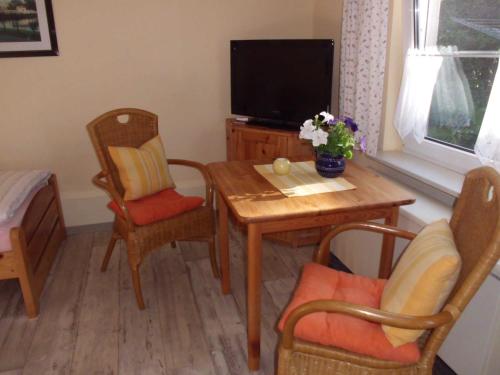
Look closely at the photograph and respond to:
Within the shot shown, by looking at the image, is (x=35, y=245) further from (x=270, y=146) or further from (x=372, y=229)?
(x=372, y=229)

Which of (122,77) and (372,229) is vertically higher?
(122,77)

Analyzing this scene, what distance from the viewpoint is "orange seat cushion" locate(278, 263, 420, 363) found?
4.49ft

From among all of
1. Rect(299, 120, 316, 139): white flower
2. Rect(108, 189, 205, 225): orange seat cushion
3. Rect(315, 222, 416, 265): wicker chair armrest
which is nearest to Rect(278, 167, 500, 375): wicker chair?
Rect(315, 222, 416, 265): wicker chair armrest

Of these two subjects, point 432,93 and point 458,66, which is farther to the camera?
point 432,93

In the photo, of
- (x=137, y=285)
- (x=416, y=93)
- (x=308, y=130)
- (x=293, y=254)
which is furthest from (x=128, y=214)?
(x=416, y=93)

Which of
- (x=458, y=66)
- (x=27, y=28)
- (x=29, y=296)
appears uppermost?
(x=27, y=28)

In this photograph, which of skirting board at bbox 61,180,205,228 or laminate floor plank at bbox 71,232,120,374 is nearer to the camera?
laminate floor plank at bbox 71,232,120,374

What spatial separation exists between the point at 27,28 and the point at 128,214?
1640 millimetres

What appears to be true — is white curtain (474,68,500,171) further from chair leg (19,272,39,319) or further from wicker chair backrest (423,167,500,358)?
chair leg (19,272,39,319)

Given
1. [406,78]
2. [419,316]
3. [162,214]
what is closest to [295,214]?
[419,316]

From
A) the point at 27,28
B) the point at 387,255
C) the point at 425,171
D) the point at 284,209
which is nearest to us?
the point at 284,209

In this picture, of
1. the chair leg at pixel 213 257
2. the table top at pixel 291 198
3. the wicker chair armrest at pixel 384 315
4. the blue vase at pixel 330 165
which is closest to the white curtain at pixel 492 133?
the table top at pixel 291 198

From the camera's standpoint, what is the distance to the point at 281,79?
2943 mm

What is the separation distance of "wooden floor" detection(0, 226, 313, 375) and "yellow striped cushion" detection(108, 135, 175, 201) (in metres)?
0.61
